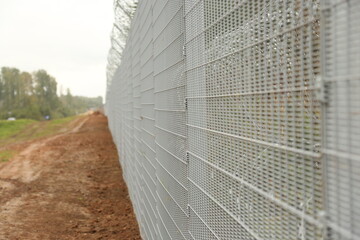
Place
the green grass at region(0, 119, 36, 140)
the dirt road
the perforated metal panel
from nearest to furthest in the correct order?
the perforated metal panel
the dirt road
the green grass at region(0, 119, 36, 140)

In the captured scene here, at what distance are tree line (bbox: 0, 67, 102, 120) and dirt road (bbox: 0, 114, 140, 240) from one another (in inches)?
2661

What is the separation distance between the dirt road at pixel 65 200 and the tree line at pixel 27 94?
2661 inches

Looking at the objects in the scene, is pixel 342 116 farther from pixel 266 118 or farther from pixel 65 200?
pixel 65 200

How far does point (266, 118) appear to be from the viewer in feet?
4.51

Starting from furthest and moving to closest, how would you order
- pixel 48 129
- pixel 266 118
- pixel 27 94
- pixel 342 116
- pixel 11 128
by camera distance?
1. pixel 27 94
2. pixel 11 128
3. pixel 48 129
4. pixel 266 118
5. pixel 342 116

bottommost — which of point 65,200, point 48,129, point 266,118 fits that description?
point 48,129

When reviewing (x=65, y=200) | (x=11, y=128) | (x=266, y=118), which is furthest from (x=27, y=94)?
(x=266, y=118)

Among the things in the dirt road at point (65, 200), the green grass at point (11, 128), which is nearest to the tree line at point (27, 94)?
the green grass at point (11, 128)

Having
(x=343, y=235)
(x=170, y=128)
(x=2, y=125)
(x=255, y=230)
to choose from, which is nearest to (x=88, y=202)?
(x=170, y=128)

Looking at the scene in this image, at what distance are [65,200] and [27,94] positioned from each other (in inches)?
3069

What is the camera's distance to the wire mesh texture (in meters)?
0.93

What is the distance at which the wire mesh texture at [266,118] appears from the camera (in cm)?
93

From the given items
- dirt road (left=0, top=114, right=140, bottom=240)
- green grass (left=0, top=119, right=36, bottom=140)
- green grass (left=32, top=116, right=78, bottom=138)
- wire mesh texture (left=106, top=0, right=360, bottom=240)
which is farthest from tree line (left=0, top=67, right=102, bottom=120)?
wire mesh texture (left=106, top=0, right=360, bottom=240)

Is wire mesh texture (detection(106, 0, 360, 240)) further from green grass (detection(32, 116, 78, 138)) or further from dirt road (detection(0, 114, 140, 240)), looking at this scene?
green grass (detection(32, 116, 78, 138))
